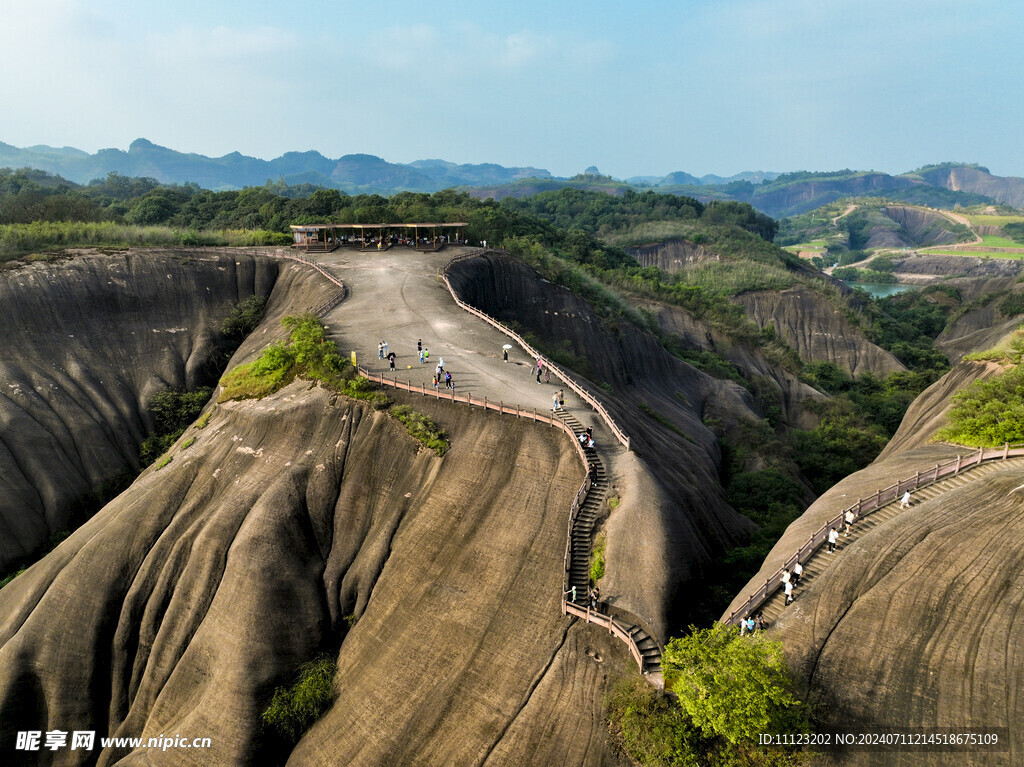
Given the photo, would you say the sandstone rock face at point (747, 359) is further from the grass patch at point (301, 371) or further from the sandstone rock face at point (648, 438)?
the grass patch at point (301, 371)

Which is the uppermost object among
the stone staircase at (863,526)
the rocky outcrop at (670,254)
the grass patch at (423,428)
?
the rocky outcrop at (670,254)

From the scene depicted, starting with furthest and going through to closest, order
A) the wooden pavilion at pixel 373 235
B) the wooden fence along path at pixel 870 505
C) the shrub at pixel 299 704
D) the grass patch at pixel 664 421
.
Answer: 1. the wooden pavilion at pixel 373 235
2. the grass patch at pixel 664 421
3. the shrub at pixel 299 704
4. the wooden fence along path at pixel 870 505

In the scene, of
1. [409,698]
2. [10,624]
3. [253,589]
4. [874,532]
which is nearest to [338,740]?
[409,698]

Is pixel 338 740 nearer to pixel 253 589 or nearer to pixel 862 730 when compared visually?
pixel 253 589

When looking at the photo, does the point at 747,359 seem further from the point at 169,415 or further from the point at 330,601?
the point at 330,601

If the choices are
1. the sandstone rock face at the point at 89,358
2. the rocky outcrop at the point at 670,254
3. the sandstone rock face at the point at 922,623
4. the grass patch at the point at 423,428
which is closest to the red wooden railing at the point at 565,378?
the grass patch at the point at 423,428
